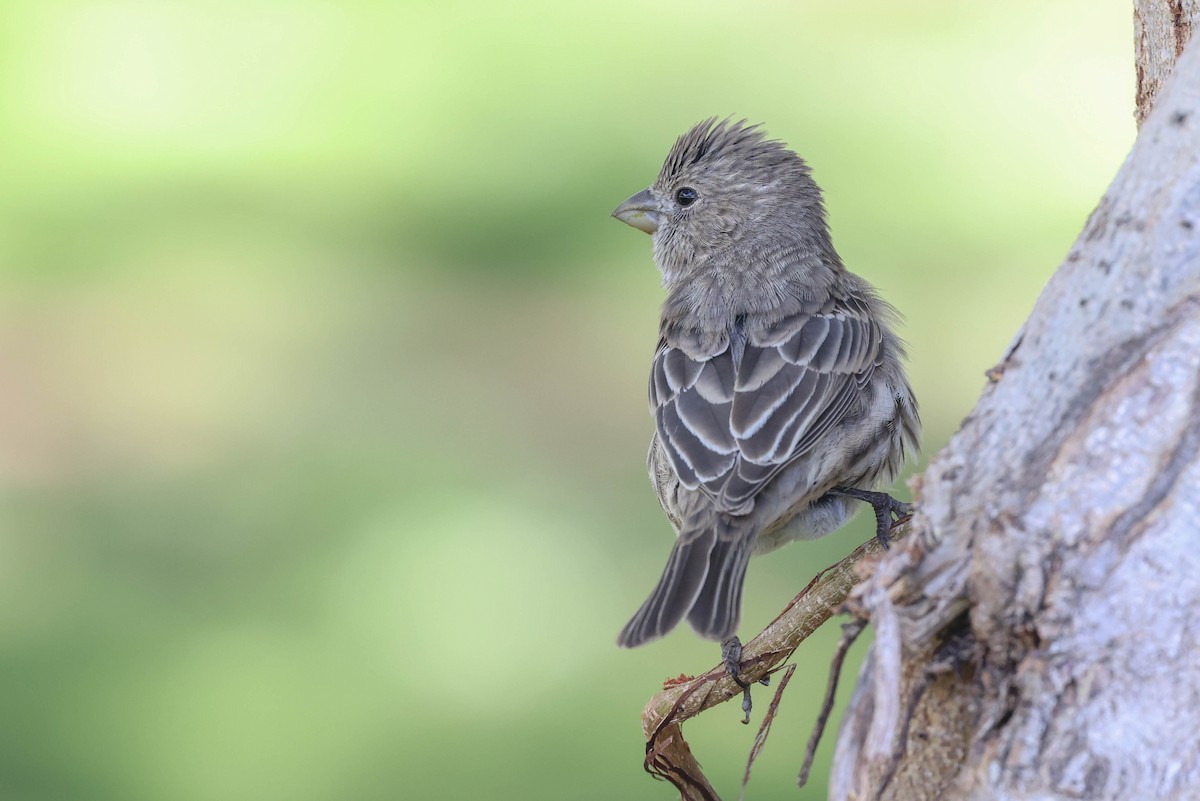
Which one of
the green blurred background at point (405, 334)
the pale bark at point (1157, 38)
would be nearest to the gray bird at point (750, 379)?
the pale bark at point (1157, 38)

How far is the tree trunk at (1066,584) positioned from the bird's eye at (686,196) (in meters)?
2.81

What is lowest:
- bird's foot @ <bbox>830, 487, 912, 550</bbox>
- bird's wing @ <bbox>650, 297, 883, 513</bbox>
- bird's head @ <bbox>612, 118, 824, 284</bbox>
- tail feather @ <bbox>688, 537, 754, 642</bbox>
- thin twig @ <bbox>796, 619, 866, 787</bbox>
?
thin twig @ <bbox>796, 619, 866, 787</bbox>

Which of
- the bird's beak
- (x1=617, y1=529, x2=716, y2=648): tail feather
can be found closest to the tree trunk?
(x1=617, y1=529, x2=716, y2=648): tail feather

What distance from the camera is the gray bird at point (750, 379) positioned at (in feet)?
11.5

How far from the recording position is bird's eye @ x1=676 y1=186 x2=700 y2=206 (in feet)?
16.0

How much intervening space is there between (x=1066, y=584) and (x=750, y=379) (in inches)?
79.7

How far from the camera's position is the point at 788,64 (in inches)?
444

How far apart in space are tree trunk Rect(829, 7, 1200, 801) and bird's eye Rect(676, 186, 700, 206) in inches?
111

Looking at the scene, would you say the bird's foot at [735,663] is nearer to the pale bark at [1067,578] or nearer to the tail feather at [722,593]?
the tail feather at [722,593]

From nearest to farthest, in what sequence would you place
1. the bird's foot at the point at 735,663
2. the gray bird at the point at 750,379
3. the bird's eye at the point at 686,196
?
1. the bird's foot at the point at 735,663
2. the gray bird at the point at 750,379
3. the bird's eye at the point at 686,196

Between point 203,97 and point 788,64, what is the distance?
172 inches

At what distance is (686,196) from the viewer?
16.0ft

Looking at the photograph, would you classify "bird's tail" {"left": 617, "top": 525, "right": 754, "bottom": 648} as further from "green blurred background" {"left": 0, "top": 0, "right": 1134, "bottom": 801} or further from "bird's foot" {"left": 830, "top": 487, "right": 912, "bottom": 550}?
"green blurred background" {"left": 0, "top": 0, "right": 1134, "bottom": 801}

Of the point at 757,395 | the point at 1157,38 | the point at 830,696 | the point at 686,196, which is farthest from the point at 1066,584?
the point at 686,196
